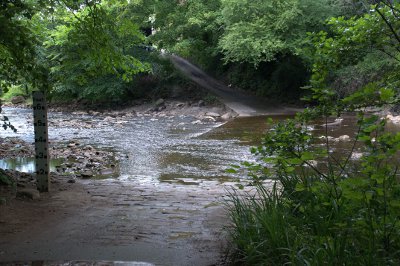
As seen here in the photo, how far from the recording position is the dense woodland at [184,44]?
15.7 feet

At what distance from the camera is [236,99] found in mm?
26188

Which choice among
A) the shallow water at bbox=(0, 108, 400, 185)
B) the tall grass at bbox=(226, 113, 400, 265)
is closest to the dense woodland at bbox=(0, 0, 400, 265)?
the tall grass at bbox=(226, 113, 400, 265)

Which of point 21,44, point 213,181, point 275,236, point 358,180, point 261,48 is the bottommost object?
point 213,181

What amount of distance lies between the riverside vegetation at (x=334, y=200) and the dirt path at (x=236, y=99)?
60.0 ft

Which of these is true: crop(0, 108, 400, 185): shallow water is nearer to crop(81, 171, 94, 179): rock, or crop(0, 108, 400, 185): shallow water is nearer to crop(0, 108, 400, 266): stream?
crop(0, 108, 400, 266): stream

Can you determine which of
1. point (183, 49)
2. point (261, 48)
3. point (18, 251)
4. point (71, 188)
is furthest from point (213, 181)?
point (183, 49)

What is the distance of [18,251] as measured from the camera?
392 cm

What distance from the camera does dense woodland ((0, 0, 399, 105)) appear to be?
477 centimetres

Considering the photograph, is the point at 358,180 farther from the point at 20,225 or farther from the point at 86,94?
the point at 86,94

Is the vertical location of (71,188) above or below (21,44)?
below

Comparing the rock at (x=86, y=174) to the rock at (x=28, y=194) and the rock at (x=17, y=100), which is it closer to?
the rock at (x=28, y=194)

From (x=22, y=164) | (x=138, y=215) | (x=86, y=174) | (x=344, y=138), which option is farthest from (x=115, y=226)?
(x=344, y=138)

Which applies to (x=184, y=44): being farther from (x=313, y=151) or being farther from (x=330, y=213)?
(x=330, y=213)

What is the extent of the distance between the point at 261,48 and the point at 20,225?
715 inches
